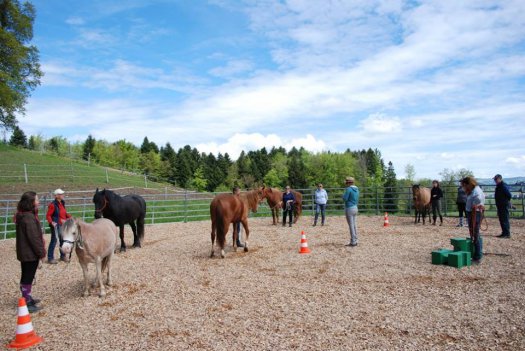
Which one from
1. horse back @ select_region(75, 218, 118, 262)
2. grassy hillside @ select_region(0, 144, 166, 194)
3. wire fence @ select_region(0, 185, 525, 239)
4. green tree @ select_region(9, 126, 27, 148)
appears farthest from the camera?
green tree @ select_region(9, 126, 27, 148)

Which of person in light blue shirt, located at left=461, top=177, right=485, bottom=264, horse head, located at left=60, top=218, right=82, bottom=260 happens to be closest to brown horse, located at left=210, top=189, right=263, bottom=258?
horse head, located at left=60, top=218, right=82, bottom=260

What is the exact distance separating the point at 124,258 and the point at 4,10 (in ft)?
91.0

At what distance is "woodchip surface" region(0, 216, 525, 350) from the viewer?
3.96 meters

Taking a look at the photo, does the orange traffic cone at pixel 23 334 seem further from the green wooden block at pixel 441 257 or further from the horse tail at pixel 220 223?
the green wooden block at pixel 441 257

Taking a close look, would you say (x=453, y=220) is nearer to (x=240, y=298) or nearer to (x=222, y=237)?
(x=222, y=237)

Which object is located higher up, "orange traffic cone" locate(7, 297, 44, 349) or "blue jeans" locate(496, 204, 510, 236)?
"blue jeans" locate(496, 204, 510, 236)

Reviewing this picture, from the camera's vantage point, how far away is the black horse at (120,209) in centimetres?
865

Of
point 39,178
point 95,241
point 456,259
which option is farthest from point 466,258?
point 39,178

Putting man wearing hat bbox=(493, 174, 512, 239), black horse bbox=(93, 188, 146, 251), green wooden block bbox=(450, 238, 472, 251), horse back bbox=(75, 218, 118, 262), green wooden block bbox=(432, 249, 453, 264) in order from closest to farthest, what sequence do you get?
1. horse back bbox=(75, 218, 118, 262)
2. green wooden block bbox=(432, 249, 453, 264)
3. green wooden block bbox=(450, 238, 472, 251)
4. black horse bbox=(93, 188, 146, 251)
5. man wearing hat bbox=(493, 174, 512, 239)

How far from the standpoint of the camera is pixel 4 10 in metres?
26.2

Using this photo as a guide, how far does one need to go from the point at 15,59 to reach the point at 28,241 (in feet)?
85.2

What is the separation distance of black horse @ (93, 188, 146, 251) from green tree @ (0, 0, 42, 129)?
18.6 m

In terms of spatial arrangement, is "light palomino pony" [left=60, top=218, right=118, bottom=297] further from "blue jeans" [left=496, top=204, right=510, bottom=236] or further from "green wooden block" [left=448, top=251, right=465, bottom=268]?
"blue jeans" [left=496, top=204, right=510, bottom=236]

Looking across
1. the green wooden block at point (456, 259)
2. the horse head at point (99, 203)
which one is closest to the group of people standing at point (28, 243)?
the horse head at point (99, 203)
